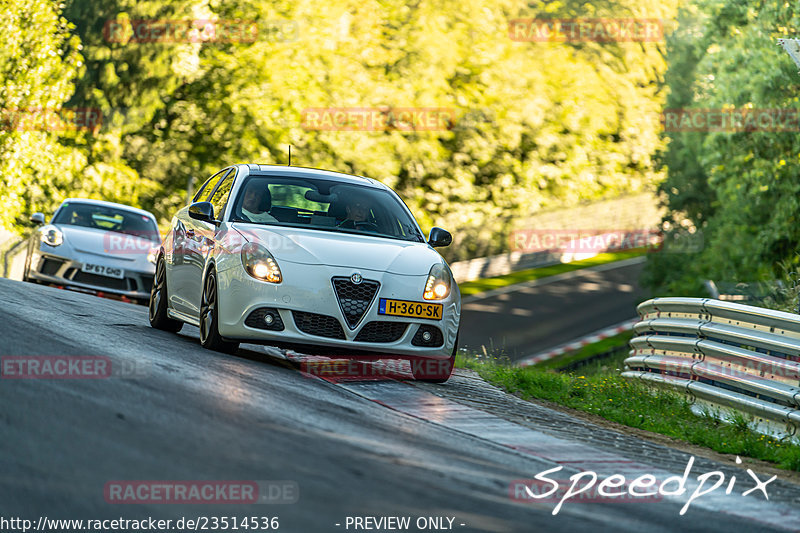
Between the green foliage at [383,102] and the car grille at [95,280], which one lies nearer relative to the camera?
the car grille at [95,280]

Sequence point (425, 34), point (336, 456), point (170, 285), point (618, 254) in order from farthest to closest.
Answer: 1. point (618, 254)
2. point (425, 34)
3. point (170, 285)
4. point (336, 456)

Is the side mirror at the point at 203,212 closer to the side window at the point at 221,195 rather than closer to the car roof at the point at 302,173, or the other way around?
the side window at the point at 221,195

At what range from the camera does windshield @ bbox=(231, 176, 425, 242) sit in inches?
397

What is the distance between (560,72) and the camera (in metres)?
53.0

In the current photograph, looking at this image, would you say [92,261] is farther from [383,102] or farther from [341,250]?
[383,102]

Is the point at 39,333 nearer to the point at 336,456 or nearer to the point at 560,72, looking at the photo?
the point at 336,456

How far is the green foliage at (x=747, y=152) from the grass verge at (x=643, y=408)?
13895 mm

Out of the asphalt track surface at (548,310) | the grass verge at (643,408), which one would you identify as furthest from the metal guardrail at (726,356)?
the asphalt track surface at (548,310)

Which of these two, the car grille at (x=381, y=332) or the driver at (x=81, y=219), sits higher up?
the driver at (x=81, y=219)

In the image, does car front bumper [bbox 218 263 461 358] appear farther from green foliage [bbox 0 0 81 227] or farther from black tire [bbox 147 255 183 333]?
green foliage [bbox 0 0 81 227]

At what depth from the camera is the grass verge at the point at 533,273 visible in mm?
41000

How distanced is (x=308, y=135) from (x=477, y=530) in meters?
34.7

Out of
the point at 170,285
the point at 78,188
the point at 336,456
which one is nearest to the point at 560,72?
the point at 78,188

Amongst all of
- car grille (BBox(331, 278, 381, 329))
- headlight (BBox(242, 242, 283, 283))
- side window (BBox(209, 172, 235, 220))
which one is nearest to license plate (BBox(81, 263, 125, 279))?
side window (BBox(209, 172, 235, 220))
